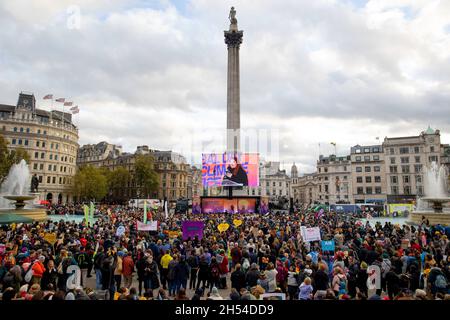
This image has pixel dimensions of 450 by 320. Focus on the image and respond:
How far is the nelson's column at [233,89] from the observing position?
5626 centimetres

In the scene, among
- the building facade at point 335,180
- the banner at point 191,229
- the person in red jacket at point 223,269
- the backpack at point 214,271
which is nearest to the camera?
the backpack at point 214,271

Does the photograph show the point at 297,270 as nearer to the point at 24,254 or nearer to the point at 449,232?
the point at 24,254

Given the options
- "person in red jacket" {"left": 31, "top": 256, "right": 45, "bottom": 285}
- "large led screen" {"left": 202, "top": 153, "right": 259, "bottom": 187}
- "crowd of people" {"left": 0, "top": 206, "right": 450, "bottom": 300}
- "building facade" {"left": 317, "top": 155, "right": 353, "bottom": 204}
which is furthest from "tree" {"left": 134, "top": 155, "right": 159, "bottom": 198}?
"person in red jacket" {"left": 31, "top": 256, "right": 45, "bottom": 285}

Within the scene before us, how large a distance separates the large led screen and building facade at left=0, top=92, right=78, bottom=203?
1895 inches

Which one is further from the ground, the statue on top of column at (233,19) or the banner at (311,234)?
the statue on top of column at (233,19)

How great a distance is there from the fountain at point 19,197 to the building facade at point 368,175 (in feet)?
255

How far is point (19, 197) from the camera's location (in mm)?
29672

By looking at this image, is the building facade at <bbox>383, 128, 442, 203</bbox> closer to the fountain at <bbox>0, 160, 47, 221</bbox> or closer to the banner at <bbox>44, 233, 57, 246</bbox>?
the fountain at <bbox>0, 160, 47, 221</bbox>

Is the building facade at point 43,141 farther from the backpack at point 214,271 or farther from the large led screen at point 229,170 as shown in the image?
the backpack at point 214,271

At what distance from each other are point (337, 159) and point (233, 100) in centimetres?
4996

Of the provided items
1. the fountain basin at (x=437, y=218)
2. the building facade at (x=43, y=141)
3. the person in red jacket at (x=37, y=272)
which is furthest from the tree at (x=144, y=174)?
the person in red jacket at (x=37, y=272)

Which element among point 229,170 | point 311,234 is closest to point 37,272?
point 311,234

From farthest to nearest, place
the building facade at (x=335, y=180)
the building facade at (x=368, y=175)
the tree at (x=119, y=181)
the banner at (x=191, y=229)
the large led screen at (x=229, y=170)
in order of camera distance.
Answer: the building facade at (x=335, y=180) → the tree at (x=119, y=181) → the building facade at (x=368, y=175) → the large led screen at (x=229, y=170) → the banner at (x=191, y=229)

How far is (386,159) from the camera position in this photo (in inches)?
3152
